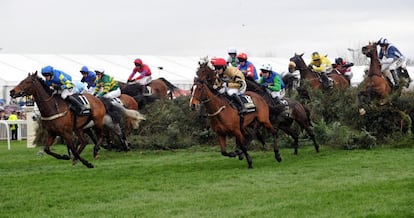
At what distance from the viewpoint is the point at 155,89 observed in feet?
75.5

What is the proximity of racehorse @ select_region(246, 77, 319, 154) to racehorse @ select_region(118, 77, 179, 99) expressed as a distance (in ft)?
19.2

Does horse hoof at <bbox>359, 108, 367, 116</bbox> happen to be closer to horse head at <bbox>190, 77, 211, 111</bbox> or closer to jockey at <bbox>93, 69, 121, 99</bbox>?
horse head at <bbox>190, 77, 211, 111</bbox>

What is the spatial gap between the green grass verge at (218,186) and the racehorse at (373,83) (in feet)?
6.41

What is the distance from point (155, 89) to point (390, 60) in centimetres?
743

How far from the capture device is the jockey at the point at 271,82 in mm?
16094

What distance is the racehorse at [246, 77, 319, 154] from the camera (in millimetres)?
15984

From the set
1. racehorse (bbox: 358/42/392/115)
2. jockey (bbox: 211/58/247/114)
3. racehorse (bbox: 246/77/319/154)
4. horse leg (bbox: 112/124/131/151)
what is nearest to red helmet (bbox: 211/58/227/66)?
jockey (bbox: 211/58/247/114)

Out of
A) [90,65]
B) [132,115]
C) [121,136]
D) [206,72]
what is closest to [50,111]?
[206,72]

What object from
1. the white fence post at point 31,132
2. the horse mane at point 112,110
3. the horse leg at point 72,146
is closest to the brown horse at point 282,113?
Result: the horse leg at point 72,146

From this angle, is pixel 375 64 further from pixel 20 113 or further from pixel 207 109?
pixel 20 113

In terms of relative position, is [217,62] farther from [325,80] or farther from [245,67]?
[325,80]

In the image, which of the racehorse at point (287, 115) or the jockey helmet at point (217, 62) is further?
the racehorse at point (287, 115)

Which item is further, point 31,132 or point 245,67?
point 31,132

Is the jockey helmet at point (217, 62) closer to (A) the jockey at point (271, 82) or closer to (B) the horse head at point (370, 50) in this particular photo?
(A) the jockey at point (271, 82)
